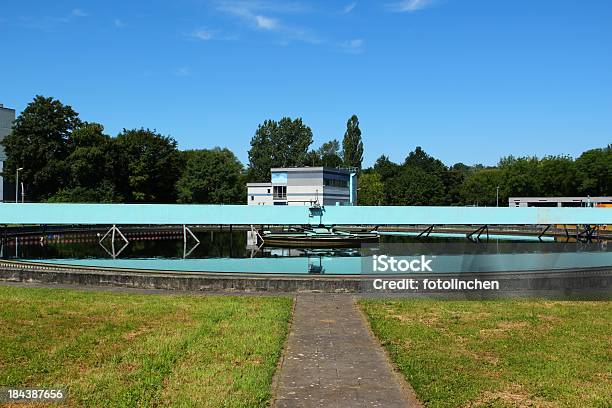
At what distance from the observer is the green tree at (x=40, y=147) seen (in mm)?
76625

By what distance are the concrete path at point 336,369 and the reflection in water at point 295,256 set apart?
1255 cm

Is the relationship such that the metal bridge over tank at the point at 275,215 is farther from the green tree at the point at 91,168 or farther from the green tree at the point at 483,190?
the green tree at the point at 483,190

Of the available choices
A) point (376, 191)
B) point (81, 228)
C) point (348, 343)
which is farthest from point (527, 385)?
point (376, 191)

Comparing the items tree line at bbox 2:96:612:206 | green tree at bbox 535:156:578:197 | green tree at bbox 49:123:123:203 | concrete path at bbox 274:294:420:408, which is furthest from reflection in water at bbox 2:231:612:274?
green tree at bbox 535:156:578:197

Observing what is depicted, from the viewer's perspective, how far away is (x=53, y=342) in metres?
11.2

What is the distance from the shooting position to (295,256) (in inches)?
1619

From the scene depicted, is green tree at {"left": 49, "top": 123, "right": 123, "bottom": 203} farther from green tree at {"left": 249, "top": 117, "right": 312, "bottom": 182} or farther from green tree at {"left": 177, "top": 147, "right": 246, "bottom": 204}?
green tree at {"left": 249, "top": 117, "right": 312, "bottom": 182}

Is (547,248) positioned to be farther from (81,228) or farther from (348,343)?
(81,228)

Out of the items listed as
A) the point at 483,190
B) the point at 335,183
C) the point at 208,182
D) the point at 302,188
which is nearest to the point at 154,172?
the point at 208,182

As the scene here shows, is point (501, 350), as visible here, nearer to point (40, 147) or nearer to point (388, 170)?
point (40, 147)

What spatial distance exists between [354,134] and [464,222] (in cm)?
7444

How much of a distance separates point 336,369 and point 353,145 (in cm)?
11218

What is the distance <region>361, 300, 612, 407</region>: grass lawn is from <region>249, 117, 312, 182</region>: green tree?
109533mm

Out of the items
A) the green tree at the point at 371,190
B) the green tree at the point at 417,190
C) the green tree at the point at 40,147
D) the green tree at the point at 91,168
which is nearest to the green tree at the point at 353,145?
the green tree at the point at 371,190
